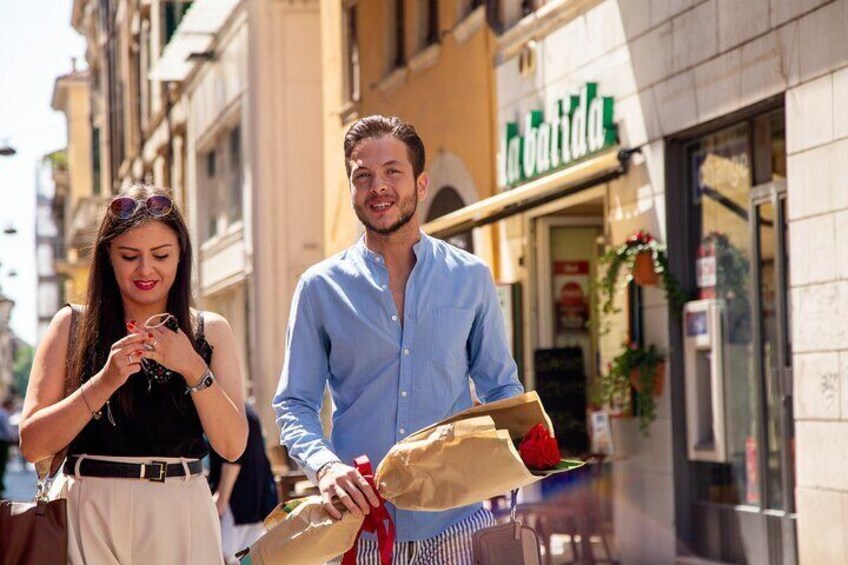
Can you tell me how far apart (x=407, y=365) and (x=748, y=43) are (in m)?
7.03

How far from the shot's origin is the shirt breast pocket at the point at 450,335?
4.41 meters

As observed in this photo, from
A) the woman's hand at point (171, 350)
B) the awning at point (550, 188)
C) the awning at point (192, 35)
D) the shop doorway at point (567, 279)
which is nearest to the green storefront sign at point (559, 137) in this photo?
the awning at point (550, 188)

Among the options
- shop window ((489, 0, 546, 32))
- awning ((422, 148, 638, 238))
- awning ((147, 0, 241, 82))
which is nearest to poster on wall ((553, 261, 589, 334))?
awning ((422, 148, 638, 238))

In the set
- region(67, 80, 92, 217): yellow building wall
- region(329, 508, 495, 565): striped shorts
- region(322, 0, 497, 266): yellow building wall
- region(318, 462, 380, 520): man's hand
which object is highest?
region(67, 80, 92, 217): yellow building wall

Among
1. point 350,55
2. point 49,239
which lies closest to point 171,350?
point 350,55

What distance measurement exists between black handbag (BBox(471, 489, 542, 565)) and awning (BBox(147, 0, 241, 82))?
2513cm

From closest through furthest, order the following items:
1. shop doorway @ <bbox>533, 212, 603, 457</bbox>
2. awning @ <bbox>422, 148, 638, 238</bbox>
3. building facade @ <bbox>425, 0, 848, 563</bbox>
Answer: building facade @ <bbox>425, 0, 848, 563</bbox>, awning @ <bbox>422, 148, 638, 238</bbox>, shop doorway @ <bbox>533, 212, 603, 457</bbox>

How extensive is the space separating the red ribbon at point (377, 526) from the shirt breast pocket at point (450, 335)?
0.38 metres

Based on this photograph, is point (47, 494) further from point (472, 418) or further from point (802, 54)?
point (802, 54)

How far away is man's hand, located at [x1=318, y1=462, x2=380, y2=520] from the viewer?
3908 mm

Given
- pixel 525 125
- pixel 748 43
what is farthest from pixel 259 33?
pixel 748 43

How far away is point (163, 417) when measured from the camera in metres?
4.64

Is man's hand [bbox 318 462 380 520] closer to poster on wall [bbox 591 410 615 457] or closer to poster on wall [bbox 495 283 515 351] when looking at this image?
poster on wall [bbox 591 410 615 457]

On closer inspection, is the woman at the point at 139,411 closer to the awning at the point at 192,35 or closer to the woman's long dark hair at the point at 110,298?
the woman's long dark hair at the point at 110,298
